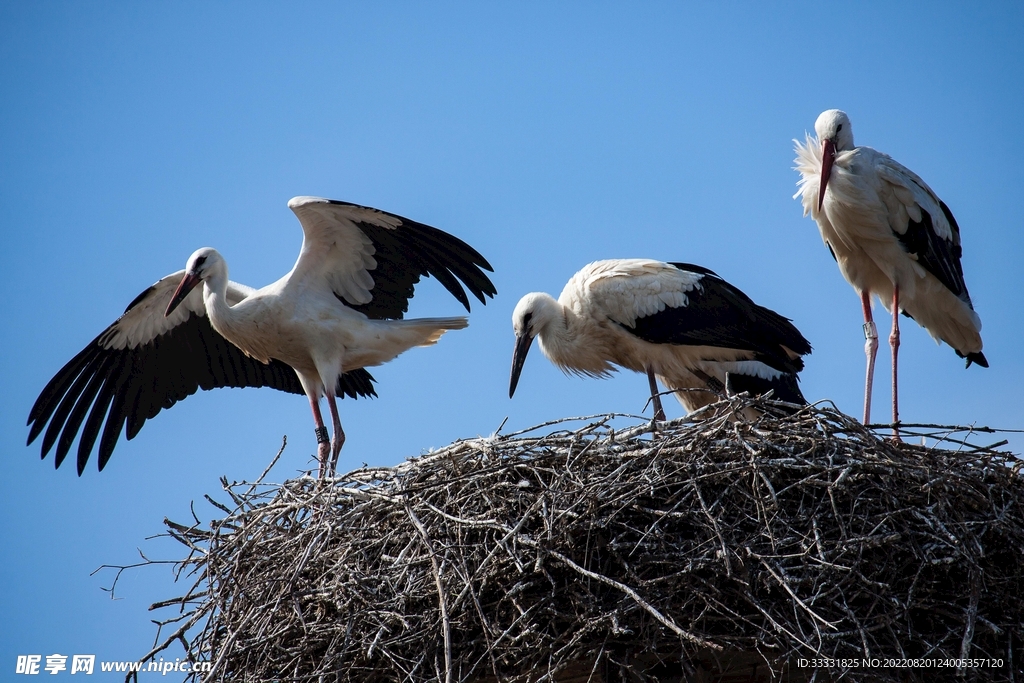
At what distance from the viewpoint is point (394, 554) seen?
456 centimetres

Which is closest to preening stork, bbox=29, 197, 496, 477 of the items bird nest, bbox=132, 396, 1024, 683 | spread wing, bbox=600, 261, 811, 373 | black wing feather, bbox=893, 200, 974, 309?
spread wing, bbox=600, 261, 811, 373

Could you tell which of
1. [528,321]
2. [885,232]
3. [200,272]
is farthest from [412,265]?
[885,232]

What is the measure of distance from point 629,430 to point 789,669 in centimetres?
106

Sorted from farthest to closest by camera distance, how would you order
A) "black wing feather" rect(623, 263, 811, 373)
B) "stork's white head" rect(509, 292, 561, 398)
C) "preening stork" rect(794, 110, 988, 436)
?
"stork's white head" rect(509, 292, 561, 398), "black wing feather" rect(623, 263, 811, 373), "preening stork" rect(794, 110, 988, 436)

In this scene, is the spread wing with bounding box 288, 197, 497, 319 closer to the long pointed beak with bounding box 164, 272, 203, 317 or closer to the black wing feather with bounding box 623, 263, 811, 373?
the long pointed beak with bounding box 164, 272, 203, 317

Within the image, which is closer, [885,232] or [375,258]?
[885,232]

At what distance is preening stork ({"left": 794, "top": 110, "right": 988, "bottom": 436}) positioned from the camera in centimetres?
600

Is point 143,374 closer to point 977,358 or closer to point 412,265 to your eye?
point 412,265

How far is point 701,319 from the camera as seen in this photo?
617 centimetres

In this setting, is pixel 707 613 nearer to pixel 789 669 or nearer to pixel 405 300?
pixel 789 669

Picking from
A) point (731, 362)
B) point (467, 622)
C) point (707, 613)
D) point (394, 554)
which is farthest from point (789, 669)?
point (731, 362)

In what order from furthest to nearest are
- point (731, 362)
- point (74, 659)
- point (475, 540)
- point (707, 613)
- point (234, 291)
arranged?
point (234, 291), point (731, 362), point (74, 659), point (475, 540), point (707, 613)

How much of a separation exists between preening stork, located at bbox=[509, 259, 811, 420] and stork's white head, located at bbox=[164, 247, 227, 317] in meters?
1.65

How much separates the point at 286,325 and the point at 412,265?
0.75m
